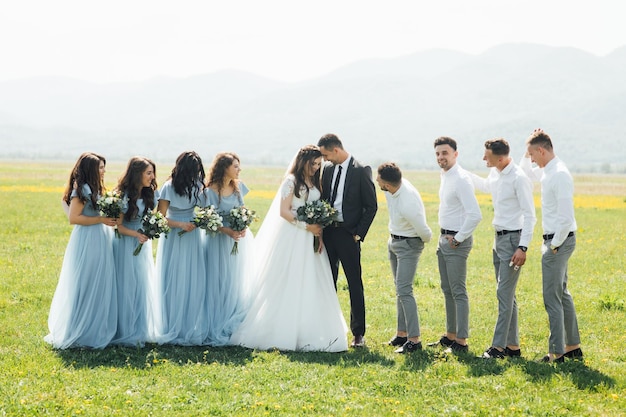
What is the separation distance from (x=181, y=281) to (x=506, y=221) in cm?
449

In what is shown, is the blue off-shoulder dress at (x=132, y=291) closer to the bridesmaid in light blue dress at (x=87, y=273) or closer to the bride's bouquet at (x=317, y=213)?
the bridesmaid in light blue dress at (x=87, y=273)

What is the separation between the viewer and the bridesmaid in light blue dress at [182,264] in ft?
31.0

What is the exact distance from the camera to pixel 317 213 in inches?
365

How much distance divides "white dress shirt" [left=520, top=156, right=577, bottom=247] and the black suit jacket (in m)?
2.35

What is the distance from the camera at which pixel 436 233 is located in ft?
79.0

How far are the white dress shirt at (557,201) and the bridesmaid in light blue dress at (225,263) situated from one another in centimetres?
412

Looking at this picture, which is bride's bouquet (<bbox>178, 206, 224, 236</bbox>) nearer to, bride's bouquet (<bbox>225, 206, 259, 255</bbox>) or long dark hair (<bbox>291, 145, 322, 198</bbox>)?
bride's bouquet (<bbox>225, 206, 259, 255</bbox>)

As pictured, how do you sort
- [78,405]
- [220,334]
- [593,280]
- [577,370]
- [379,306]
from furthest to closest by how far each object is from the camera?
[593,280]
[379,306]
[220,334]
[577,370]
[78,405]

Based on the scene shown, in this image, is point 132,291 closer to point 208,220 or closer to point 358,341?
point 208,220

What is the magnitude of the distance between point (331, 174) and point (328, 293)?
1707 millimetres

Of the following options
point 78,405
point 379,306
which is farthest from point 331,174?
point 78,405

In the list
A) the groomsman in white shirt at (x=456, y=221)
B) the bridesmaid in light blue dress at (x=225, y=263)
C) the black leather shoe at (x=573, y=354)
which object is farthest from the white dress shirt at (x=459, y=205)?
the bridesmaid in light blue dress at (x=225, y=263)

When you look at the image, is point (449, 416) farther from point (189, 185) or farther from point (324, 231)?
point (189, 185)

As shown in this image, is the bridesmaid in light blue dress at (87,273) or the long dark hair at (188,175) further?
the long dark hair at (188,175)
